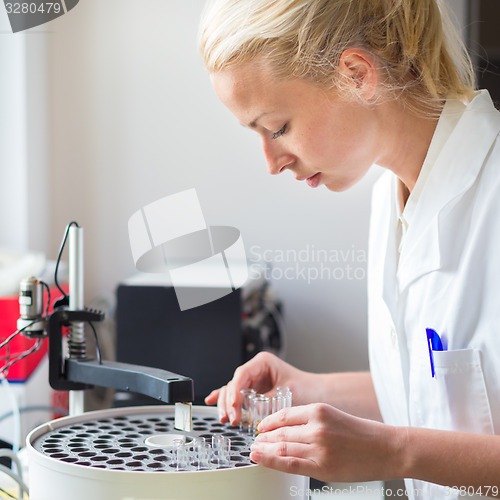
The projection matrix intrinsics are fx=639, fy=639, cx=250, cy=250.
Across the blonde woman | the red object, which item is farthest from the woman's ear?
the red object

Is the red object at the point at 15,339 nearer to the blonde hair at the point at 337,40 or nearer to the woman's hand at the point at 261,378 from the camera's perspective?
the woman's hand at the point at 261,378

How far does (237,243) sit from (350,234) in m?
0.42

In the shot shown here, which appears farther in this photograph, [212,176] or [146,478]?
[212,176]

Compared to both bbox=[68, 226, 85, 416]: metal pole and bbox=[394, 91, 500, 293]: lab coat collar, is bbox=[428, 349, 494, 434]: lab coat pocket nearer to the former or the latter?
bbox=[394, 91, 500, 293]: lab coat collar

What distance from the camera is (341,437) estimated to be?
655 mm

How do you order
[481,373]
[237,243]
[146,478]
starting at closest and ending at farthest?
[146,478] < [481,373] < [237,243]

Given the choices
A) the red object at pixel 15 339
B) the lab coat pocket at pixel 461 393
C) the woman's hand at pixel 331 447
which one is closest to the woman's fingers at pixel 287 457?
the woman's hand at pixel 331 447

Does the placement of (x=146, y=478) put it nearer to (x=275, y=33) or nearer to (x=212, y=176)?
(x=275, y=33)

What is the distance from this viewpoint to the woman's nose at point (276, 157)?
93 cm

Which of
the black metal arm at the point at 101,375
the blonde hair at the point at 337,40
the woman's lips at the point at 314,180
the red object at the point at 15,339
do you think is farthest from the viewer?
the red object at the point at 15,339

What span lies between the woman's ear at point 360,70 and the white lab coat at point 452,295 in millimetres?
137

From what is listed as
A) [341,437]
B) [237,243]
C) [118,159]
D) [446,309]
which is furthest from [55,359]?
[118,159]

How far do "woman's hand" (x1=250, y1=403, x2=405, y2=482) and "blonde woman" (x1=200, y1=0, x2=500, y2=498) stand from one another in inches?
0.7

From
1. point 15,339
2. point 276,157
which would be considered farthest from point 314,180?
point 15,339
